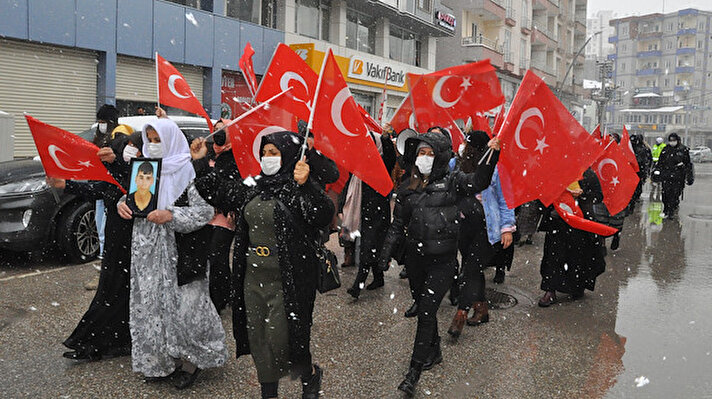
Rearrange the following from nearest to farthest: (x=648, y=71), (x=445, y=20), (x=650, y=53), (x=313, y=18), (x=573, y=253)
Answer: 1. (x=573, y=253)
2. (x=313, y=18)
3. (x=445, y=20)
4. (x=650, y=53)
5. (x=648, y=71)

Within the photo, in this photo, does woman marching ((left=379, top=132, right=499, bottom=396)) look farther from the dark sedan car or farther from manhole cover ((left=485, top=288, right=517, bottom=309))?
the dark sedan car

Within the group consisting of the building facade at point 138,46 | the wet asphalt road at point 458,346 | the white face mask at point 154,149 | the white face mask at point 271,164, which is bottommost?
the wet asphalt road at point 458,346

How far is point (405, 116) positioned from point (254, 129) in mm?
2722

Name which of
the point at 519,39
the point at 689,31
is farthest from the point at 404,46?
the point at 689,31

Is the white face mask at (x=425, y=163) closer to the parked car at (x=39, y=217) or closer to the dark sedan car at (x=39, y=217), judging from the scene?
the parked car at (x=39, y=217)

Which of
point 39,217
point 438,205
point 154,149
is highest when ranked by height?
point 154,149

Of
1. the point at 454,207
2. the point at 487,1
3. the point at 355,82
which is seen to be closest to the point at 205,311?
the point at 454,207

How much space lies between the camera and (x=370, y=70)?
25469 millimetres

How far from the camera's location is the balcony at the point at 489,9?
1386 inches

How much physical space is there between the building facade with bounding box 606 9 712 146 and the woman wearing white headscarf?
100464mm

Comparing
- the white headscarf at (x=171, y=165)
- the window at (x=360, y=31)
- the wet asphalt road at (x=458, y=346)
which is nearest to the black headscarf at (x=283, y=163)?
the white headscarf at (x=171, y=165)

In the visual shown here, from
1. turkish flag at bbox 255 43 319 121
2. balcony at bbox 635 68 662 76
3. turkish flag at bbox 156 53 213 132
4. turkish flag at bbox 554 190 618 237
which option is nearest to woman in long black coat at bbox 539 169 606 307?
turkish flag at bbox 554 190 618 237

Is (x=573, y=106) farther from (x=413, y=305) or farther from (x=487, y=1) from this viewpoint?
(x=413, y=305)

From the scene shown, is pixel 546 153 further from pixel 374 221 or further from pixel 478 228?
pixel 374 221
